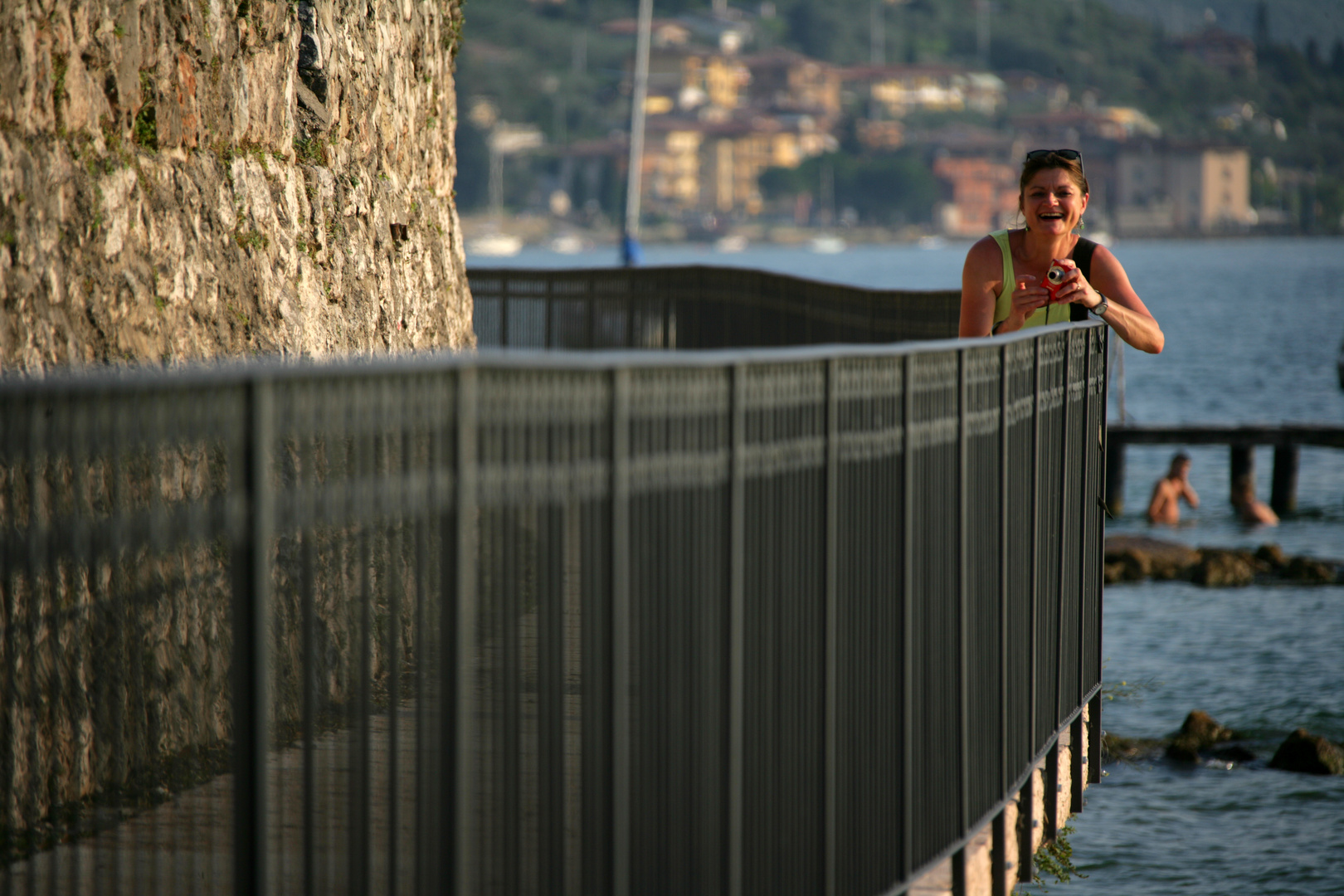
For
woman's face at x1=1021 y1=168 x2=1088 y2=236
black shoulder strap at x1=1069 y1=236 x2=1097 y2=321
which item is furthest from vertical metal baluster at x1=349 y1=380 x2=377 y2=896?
black shoulder strap at x1=1069 y1=236 x2=1097 y2=321

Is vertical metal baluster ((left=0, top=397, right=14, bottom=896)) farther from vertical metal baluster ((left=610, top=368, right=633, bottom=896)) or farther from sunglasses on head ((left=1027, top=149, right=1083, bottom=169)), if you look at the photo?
sunglasses on head ((left=1027, top=149, right=1083, bottom=169))

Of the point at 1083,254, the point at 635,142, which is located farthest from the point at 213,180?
the point at 635,142

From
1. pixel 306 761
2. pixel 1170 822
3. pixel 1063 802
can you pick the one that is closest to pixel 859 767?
pixel 306 761

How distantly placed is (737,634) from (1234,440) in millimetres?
25391

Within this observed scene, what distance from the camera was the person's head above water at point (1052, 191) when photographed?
6.34 metres

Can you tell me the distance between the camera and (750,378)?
4.37 m

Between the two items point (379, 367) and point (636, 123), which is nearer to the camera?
point (379, 367)

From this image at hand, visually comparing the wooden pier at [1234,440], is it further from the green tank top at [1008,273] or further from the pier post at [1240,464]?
the green tank top at [1008,273]

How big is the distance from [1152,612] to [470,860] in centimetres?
1776

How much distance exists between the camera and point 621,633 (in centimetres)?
406

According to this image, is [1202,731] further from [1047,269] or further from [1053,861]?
[1047,269]

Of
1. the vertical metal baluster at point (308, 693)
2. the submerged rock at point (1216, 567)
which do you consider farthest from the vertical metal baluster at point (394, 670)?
the submerged rock at point (1216, 567)

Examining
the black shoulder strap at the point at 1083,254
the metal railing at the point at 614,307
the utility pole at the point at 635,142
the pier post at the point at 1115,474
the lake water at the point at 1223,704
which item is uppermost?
the utility pole at the point at 635,142

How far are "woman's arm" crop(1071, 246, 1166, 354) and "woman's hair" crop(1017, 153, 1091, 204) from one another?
0.28 meters
